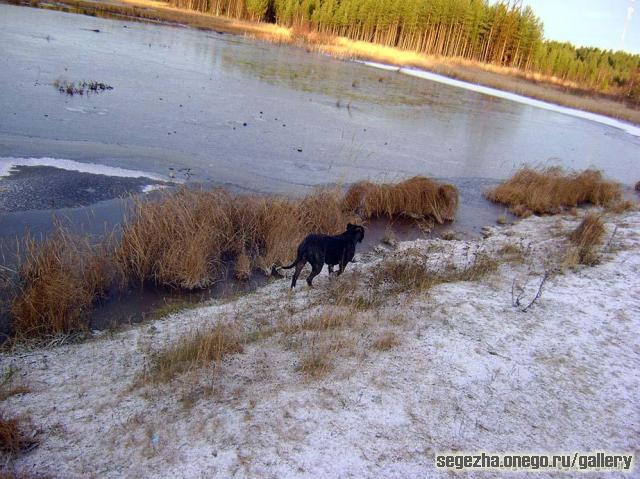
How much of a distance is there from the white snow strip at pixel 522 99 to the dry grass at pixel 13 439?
39254 mm

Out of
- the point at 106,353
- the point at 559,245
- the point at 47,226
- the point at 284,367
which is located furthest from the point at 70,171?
the point at 559,245

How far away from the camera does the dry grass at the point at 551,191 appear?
1414cm

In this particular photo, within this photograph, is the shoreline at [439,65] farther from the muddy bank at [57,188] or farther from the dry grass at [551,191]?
the muddy bank at [57,188]

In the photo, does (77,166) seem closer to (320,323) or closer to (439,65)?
(320,323)

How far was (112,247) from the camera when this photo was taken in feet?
25.2

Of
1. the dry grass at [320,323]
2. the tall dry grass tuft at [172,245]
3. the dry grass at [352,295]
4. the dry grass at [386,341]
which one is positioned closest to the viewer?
the dry grass at [386,341]

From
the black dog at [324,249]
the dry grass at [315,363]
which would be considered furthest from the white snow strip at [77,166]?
the dry grass at [315,363]

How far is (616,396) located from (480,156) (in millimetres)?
16055

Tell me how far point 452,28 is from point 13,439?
81.6m

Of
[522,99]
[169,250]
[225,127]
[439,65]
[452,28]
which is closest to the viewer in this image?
[169,250]

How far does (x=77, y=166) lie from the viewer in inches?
428

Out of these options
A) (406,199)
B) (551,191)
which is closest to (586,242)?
(406,199)

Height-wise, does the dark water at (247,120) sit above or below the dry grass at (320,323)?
above

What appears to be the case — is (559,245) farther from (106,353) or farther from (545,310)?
(106,353)
